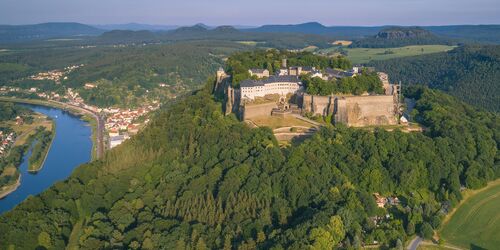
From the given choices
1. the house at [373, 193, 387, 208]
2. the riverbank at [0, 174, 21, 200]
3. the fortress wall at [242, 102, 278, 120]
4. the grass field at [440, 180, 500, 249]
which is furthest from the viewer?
the riverbank at [0, 174, 21, 200]

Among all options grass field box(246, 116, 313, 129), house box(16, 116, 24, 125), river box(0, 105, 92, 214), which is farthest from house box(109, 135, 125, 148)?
grass field box(246, 116, 313, 129)

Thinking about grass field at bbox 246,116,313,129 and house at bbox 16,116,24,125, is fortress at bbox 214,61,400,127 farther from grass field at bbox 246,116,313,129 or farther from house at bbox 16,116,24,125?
house at bbox 16,116,24,125

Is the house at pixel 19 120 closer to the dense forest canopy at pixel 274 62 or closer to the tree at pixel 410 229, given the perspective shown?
the dense forest canopy at pixel 274 62

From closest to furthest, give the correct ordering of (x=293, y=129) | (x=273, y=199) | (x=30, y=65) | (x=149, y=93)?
(x=273, y=199) → (x=293, y=129) → (x=149, y=93) → (x=30, y=65)

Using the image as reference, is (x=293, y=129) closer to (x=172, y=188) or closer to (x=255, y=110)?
(x=255, y=110)

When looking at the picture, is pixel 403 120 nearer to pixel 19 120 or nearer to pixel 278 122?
pixel 278 122

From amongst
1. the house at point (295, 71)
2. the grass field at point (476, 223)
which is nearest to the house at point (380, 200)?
the grass field at point (476, 223)

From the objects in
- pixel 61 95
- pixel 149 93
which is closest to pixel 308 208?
pixel 149 93
